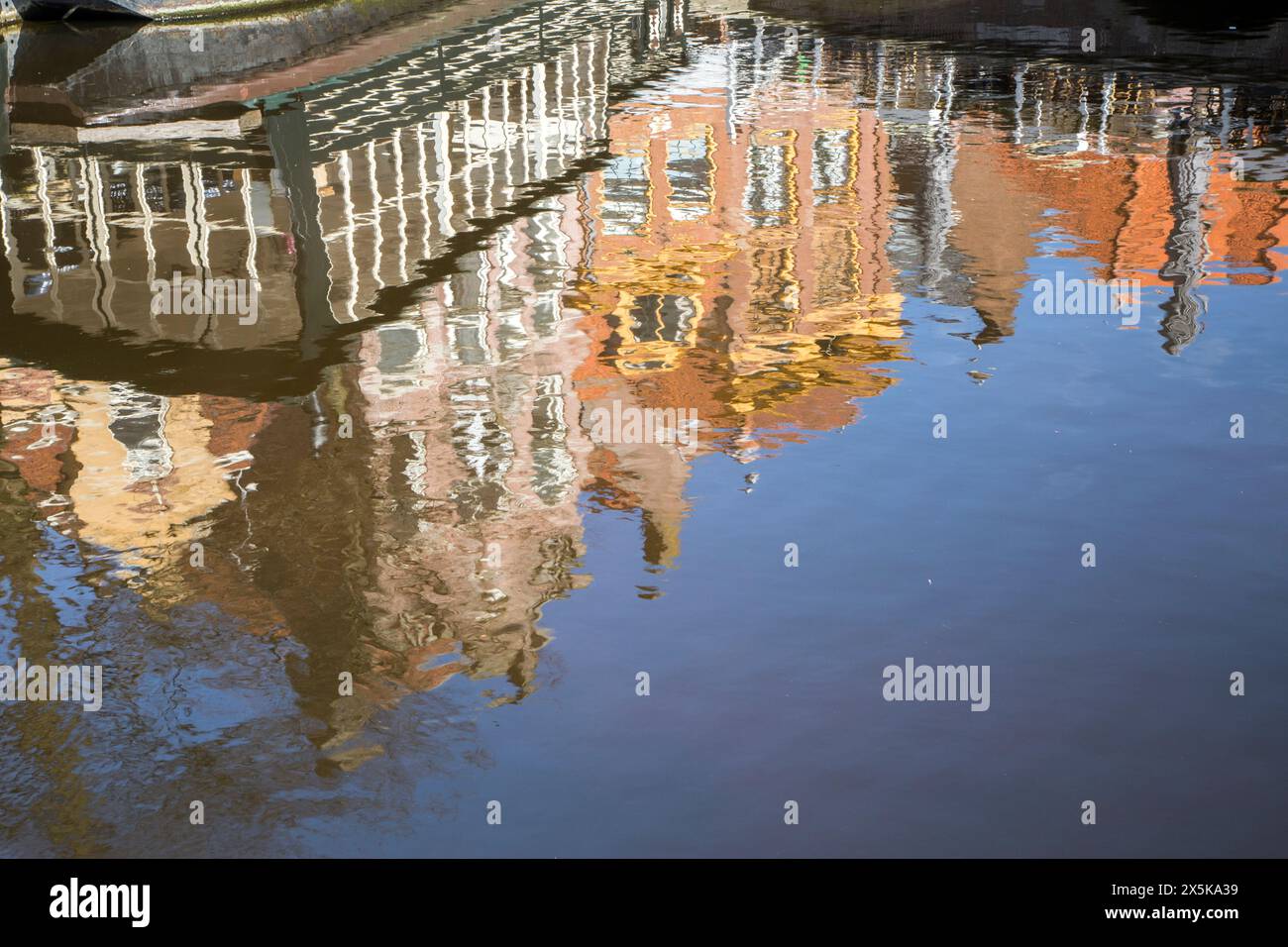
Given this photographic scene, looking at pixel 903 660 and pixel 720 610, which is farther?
pixel 720 610

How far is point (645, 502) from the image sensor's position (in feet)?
29.2

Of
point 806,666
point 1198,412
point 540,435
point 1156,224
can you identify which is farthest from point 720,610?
point 1156,224

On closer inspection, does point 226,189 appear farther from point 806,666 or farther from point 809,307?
point 806,666

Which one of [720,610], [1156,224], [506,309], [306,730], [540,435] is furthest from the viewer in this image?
[1156,224]

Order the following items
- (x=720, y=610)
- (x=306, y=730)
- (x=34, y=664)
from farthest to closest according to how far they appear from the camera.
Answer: (x=720, y=610), (x=34, y=664), (x=306, y=730)

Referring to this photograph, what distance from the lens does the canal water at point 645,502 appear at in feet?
19.6

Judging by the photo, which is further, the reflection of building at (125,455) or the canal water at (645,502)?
the reflection of building at (125,455)

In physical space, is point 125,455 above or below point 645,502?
above

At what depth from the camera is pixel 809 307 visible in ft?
42.4

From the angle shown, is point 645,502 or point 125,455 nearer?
point 645,502

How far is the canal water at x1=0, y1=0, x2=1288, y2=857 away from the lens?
598 centimetres

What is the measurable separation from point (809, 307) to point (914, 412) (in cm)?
288

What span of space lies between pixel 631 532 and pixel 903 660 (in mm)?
1898

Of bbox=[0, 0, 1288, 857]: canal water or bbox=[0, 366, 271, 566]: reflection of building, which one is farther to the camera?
bbox=[0, 366, 271, 566]: reflection of building
